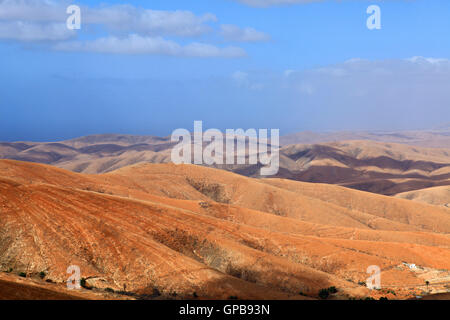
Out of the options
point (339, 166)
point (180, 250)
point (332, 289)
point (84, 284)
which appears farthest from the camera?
point (339, 166)

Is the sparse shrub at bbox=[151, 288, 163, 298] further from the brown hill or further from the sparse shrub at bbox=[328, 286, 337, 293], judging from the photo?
the brown hill

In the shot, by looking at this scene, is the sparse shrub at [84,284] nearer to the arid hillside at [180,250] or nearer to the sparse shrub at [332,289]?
the arid hillside at [180,250]

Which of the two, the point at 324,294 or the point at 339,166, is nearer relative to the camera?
the point at 324,294

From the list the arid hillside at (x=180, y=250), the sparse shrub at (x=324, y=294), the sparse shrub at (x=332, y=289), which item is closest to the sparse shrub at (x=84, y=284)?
the arid hillside at (x=180, y=250)

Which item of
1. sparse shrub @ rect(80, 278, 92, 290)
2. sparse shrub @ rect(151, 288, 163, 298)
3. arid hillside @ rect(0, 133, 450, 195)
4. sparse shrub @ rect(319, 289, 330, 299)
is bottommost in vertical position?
arid hillside @ rect(0, 133, 450, 195)

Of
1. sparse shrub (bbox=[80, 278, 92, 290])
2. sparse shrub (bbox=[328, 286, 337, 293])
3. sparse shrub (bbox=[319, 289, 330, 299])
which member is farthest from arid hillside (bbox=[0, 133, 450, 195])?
sparse shrub (bbox=[80, 278, 92, 290])

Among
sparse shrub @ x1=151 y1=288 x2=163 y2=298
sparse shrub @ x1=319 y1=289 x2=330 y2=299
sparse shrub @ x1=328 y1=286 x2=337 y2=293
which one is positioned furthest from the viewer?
sparse shrub @ x1=328 y1=286 x2=337 y2=293

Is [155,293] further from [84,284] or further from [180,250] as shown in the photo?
[180,250]

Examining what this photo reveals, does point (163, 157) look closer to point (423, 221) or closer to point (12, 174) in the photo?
point (423, 221)

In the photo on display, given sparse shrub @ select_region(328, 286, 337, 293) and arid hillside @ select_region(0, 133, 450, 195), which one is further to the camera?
arid hillside @ select_region(0, 133, 450, 195)

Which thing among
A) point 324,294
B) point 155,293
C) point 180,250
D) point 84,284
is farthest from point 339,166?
point 84,284
